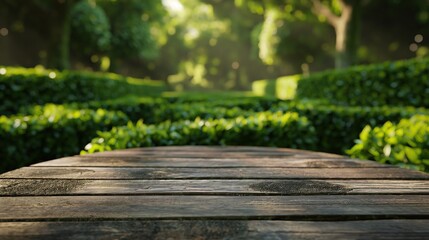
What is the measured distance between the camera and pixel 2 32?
2156cm

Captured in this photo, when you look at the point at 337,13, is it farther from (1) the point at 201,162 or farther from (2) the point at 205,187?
(2) the point at 205,187

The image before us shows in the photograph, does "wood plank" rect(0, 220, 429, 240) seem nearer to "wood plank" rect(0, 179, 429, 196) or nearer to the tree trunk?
"wood plank" rect(0, 179, 429, 196)

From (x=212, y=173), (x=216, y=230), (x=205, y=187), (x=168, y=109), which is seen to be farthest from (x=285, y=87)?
(x=216, y=230)

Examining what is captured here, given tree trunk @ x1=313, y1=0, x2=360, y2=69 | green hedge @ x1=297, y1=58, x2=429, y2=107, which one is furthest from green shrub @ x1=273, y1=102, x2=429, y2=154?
tree trunk @ x1=313, y1=0, x2=360, y2=69

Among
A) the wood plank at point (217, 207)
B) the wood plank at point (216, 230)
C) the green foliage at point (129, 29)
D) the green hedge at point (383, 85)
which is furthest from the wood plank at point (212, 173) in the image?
the green foliage at point (129, 29)

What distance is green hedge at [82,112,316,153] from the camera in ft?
9.39

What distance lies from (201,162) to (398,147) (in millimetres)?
1538

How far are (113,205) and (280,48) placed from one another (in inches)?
834

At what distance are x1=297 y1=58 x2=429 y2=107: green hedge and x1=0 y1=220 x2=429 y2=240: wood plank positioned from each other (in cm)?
576

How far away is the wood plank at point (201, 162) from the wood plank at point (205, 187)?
34 cm

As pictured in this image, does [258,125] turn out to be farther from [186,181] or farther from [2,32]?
[2,32]

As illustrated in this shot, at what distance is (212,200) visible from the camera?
1.21 metres

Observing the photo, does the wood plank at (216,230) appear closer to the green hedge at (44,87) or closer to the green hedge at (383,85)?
the green hedge at (383,85)

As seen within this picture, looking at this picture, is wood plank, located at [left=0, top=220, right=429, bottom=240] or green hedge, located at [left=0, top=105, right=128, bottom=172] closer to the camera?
wood plank, located at [left=0, top=220, right=429, bottom=240]
